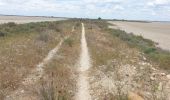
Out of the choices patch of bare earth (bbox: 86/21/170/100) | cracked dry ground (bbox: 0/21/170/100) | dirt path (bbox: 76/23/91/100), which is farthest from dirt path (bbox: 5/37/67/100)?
patch of bare earth (bbox: 86/21/170/100)

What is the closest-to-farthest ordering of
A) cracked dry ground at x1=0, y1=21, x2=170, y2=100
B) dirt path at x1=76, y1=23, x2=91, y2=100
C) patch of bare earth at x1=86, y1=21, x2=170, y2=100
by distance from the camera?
cracked dry ground at x1=0, y1=21, x2=170, y2=100 < patch of bare earth at x1=86, y1=21, x2=170, y2=100 < dirt path at x1=76, y1=23, x2=91, y2=100

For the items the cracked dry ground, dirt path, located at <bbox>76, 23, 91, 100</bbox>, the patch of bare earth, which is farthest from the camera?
dirt path, located at <bbox>76, 23, 91, 100</bbox>

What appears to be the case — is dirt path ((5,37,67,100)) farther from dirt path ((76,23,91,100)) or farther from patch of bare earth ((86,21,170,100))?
patch of bare earth ((86,21,170,100))

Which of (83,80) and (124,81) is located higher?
(124,81)

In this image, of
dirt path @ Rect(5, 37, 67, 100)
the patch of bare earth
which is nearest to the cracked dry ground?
the patch of bare earth

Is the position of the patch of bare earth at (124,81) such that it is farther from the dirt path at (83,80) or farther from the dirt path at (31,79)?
the dirt path at (31,79)

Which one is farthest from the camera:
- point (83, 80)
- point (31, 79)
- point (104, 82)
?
point (83, 80)

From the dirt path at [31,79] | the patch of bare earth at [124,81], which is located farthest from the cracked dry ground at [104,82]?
the dirt path at [31,79]

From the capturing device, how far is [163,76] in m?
18.9

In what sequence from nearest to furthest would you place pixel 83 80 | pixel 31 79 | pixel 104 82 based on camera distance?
1. pixel 104 82
2. pixel 31 79
3. pixel 83 80

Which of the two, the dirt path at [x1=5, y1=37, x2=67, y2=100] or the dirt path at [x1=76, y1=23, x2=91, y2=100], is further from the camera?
the dirt path at [x1=76, y1=23, x2=91, y2=100]

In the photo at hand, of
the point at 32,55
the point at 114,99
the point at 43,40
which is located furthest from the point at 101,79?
the point at 43,40

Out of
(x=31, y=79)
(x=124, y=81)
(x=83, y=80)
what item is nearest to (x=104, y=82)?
(x=124, y=81)

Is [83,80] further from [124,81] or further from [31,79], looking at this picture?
[31,79]
